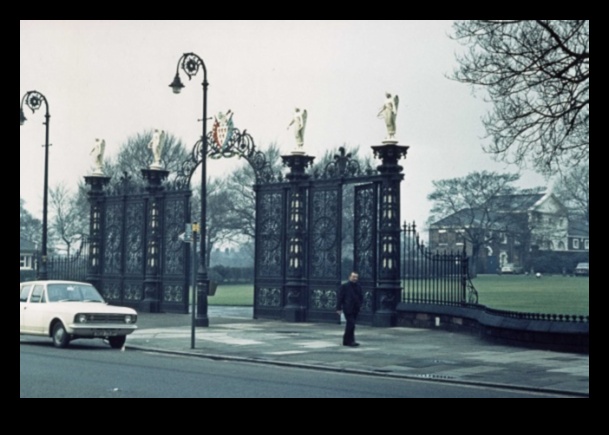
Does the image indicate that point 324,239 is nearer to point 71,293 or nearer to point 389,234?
point 389,234

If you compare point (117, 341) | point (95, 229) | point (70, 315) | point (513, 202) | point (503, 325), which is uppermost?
point (513, 202)

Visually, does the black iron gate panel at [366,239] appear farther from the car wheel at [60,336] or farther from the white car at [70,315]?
the car wheel at [60,336]

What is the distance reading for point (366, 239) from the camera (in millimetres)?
27953

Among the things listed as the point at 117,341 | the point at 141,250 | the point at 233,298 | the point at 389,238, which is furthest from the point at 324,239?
the point at 233,298

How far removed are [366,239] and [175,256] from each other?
9174 mm

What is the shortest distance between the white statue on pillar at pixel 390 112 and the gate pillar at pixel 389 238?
1.83ft

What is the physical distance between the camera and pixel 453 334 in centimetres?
2473

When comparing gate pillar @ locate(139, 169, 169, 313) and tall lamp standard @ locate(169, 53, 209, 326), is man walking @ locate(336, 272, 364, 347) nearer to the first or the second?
tall lamp standard @ locate(169, 53, 209, 326)

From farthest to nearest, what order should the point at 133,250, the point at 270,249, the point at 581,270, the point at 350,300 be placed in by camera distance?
1. the point at 581,270
2. the point at 133,250
3. the point at 270,249
4. the point at 350,300

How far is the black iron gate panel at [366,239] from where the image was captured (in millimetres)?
27531
